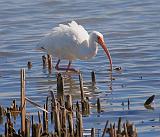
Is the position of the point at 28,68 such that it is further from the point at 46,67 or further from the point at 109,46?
the point at 109,46

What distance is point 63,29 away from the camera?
44.1ft

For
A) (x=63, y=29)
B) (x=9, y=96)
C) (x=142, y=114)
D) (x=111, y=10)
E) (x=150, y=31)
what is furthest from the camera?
(x=111, y=10)

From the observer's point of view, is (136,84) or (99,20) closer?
(136,84)

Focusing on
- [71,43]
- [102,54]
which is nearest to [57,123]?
[71,43]

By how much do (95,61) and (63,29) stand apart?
117 cm

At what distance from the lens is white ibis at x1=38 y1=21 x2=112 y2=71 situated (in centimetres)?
1334

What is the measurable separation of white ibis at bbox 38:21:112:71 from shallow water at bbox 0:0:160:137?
34 centimetres

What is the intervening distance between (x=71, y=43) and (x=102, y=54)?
1581 mm

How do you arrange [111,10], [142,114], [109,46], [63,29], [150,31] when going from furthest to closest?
[111,10]
[150,31]
[109,46]
[63,29]
[142,114]

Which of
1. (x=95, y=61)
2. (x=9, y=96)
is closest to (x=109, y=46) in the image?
(x=95, y=61)

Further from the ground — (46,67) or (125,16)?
(125,16)

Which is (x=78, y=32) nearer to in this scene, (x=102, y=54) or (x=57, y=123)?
(x=102, y=54)

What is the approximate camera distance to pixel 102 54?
1483 centimetres

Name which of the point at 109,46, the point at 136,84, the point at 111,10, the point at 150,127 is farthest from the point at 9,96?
the point at 111,10
